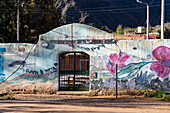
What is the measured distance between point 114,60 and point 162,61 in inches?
86.7

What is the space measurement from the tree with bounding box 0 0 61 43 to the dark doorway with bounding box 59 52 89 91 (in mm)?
15972

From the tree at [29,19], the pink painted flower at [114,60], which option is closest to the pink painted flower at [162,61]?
the pink painted flower at [114,60]

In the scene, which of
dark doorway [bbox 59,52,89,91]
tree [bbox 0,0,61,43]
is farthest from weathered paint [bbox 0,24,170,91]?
tree [bbox 0,0,61,43]

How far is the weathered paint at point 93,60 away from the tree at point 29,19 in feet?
50.4

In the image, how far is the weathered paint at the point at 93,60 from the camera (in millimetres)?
11227

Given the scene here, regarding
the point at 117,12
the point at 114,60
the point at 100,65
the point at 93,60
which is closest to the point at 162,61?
the point at 114,60

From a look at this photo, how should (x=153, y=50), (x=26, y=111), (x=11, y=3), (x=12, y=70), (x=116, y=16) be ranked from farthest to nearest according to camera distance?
(x=116, y=16), (x=11, y=3), (x=12, y=70), (x=153, y=50), (x=26, y=111)

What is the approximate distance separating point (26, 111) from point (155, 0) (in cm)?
11196

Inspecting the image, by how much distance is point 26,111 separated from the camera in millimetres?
8250

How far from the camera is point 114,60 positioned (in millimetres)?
11430

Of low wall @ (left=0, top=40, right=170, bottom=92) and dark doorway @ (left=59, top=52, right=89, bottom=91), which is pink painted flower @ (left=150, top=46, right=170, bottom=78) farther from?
dark doorway @ (left=59, top=52, right=89, bottom=91)

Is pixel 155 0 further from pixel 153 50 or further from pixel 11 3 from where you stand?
pixel 153 50

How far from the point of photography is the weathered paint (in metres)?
11.2

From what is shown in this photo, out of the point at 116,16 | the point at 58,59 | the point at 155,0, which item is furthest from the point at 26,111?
the point at 155,0
